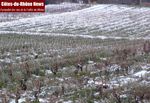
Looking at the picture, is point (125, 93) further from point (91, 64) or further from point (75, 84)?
point (91, 64)

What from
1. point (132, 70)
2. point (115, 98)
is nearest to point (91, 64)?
point (132, 70)

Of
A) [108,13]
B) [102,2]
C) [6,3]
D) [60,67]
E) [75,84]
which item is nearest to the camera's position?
[75,84]

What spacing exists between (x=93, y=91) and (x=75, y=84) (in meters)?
0.79

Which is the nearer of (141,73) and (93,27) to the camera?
(141,73)

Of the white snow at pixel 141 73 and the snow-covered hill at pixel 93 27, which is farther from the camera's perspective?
the snow-covered hill at pixel 93 27

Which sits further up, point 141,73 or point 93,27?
point 141,73

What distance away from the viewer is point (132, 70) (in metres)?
11.1

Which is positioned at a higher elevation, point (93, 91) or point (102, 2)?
point (93, 91)

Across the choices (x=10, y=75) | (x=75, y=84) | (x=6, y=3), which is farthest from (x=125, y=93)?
(x=6, y=3)

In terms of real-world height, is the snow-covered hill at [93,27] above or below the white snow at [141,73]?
below

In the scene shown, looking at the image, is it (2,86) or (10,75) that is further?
(10,75)

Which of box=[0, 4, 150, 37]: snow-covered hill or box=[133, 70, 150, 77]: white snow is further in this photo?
box=[0, 4, 150, 37]: snow-covered hill

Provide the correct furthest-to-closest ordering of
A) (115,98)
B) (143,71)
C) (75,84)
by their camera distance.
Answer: (143,71)
(75,84)
(115,98)

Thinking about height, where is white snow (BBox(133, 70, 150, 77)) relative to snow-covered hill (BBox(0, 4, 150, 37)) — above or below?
above
